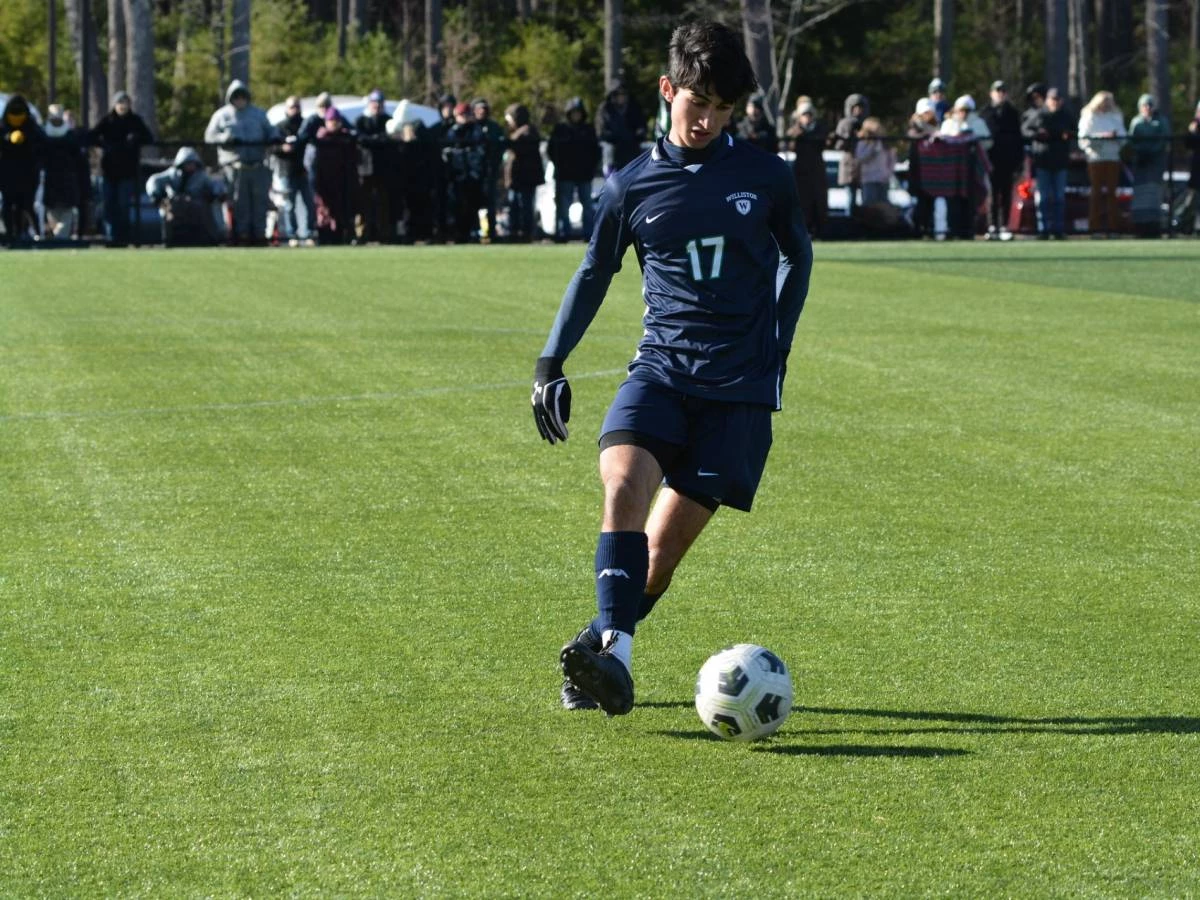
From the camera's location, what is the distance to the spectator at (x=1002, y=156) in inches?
1137

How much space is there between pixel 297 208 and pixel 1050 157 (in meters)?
10.9

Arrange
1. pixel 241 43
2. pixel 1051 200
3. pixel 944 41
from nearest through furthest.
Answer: pixel 1051 200
pixel 241 43
pixel 944 41

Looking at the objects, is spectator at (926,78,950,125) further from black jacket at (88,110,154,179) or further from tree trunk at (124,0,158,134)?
tree trunk at (124,0,158,134)

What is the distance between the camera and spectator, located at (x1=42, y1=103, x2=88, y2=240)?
2833cm

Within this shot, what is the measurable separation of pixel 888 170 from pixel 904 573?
22.8m

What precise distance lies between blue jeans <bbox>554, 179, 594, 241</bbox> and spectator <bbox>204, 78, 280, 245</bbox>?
412cm

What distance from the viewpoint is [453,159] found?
2886 cm

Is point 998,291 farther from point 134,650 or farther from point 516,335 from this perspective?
point 134,650

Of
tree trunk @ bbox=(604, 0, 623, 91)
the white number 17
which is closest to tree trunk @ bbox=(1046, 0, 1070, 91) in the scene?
tree trunk @ bbox=(604, 0, 623, 91)

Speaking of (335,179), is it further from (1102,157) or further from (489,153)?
(1102,157)

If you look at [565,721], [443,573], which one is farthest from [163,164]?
[565,721]

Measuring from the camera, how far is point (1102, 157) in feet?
98.3

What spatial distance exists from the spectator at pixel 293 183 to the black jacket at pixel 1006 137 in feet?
31.7

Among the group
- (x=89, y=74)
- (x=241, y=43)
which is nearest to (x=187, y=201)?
(x=241, y=43)
